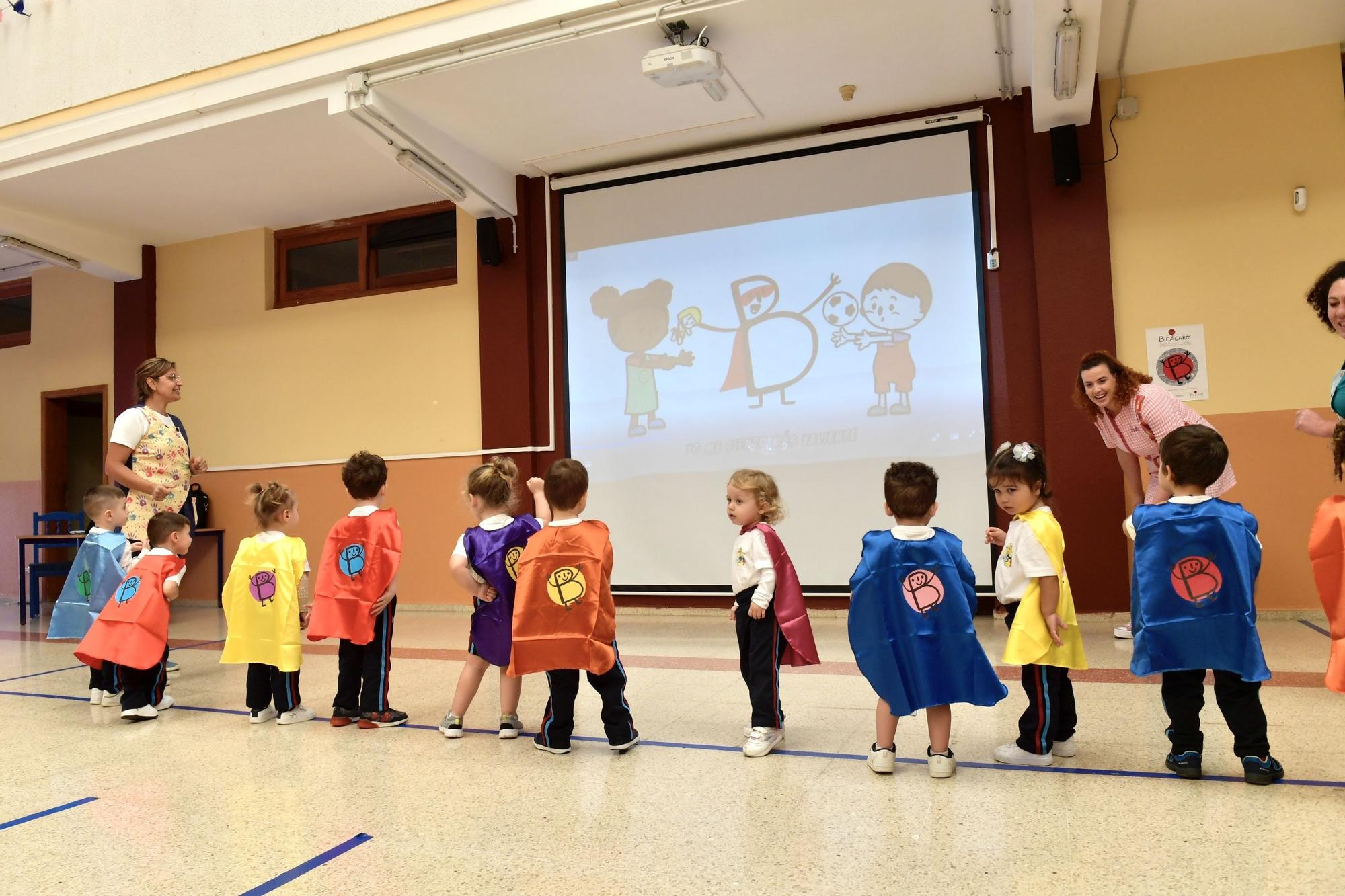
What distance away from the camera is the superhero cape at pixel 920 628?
88.7 inches

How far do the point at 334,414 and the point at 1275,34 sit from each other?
6.32 m

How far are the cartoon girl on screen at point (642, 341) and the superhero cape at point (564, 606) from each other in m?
3.20

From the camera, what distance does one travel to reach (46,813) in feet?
7.22

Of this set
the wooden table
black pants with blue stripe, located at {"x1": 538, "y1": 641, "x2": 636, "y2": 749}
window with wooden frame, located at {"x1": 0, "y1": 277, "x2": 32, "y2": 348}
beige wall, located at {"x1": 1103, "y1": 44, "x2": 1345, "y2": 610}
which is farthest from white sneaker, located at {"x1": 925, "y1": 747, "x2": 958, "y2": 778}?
window with wooden frame, located at {"x1": 0, "y1": 277, "x2": 32, "y2": 348}

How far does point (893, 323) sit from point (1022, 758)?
3.37 m

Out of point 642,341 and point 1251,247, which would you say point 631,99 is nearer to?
point 642,341

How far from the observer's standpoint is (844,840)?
1857 mm

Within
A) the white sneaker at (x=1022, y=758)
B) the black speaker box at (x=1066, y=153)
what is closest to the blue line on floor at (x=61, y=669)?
the white sneaker at (x=1022, y=758)

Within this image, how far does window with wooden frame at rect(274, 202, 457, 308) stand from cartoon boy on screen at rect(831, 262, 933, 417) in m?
3.01

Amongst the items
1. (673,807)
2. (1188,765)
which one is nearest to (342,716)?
(673,807)

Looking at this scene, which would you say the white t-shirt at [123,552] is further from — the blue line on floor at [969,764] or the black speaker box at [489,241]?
the black speaker box at [489,241]

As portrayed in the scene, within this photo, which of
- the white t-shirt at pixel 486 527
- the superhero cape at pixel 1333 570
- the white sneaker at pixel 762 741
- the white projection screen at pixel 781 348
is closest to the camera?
the superhero cape at pixel 1333 570

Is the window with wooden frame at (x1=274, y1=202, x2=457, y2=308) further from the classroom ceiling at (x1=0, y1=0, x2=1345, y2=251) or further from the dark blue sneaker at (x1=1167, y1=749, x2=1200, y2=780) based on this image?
the dark blue sneaker at (x1=1167, y1=749, x2=1200, y2=780)

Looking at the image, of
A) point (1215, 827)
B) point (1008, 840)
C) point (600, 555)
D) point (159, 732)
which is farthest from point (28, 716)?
point (1215, 827)
